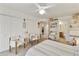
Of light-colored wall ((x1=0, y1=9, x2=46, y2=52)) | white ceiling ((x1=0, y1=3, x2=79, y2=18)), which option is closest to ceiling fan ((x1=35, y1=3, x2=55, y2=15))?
white ceiling ((x1=0, y1=3, x2=79, y2=18))

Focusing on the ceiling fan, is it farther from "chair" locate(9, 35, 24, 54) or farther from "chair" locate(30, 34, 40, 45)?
"chair" locate(9, 35, 24, 54)

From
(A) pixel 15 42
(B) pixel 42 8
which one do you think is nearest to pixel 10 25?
(A) pixel 15 42

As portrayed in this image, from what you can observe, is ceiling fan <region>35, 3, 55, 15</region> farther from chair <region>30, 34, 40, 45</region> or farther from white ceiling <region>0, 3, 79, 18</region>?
chair <region>30, 34, 40, 45</region>

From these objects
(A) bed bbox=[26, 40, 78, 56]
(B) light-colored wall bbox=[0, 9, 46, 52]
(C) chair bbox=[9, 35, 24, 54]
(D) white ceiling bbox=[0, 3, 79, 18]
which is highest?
(D) white ceiling bbox=[0, 3, 79, 18]

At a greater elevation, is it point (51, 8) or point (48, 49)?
point (51, 8)

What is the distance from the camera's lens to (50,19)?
6.93ft

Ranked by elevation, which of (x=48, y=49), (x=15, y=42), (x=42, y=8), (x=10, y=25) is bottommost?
(x=48, y=49)

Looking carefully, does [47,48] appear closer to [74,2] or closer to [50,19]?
[50,19]

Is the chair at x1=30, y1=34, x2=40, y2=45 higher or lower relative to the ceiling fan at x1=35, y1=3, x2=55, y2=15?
lower

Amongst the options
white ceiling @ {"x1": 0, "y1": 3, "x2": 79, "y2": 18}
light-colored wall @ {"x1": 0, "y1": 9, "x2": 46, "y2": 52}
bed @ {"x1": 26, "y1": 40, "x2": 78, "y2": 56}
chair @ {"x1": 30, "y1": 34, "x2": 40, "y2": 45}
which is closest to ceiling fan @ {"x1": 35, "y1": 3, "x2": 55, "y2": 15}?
white ceiling @ {"x1": 0, "y1": 3, "x2": 79, "y2": 18}

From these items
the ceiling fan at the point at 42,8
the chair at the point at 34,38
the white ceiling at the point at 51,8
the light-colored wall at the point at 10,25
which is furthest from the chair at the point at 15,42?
the ceiling fan at the point at 42,8

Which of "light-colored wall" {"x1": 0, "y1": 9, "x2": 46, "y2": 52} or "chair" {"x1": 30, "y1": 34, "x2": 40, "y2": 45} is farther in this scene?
"chair" {"x1": 30, "y1": 34, "x2": 40, "y2": 45}

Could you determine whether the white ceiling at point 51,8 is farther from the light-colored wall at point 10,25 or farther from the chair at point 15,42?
the chair at point 15,42

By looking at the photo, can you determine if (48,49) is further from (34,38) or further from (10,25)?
(10,25)
